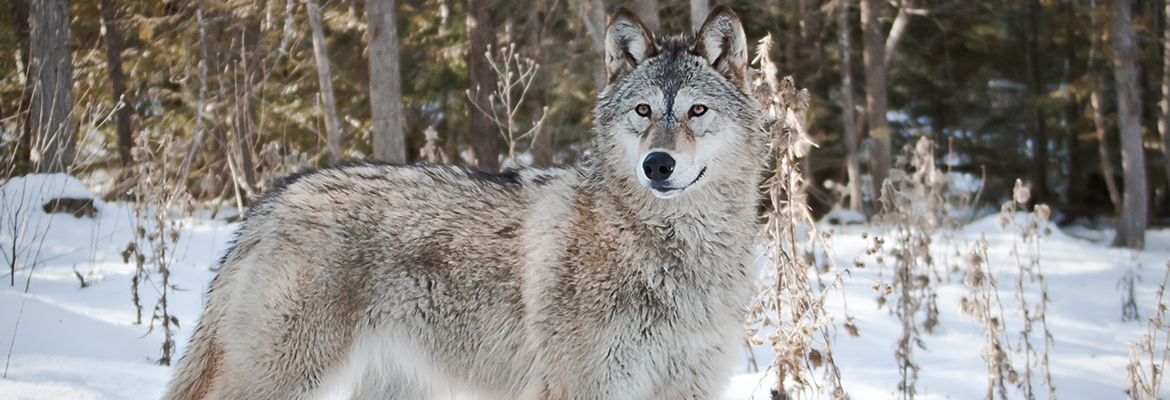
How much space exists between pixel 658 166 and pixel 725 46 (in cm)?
73

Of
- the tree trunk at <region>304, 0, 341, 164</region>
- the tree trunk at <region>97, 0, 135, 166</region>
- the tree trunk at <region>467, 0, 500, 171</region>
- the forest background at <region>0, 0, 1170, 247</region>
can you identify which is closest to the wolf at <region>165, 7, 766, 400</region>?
the tree trunk at <region>304, 0, 341, 164</region>

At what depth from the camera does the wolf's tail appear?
2963 millimetres

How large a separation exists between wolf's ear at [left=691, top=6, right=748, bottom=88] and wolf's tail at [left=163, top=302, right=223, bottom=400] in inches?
90.6

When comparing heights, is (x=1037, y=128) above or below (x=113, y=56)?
below

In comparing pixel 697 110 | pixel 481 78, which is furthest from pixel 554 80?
pixel 697 110

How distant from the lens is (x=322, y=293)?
2.80 meters

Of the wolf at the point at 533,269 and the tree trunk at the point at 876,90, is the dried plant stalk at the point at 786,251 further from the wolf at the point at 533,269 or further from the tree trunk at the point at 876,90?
the tree trunk at the point at 876,90

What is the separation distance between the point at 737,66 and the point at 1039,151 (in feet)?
63.3

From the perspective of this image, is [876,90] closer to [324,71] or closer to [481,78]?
[481,78]

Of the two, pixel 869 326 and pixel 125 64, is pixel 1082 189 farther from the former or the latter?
pixel 125 64

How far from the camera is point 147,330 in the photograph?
17.0 ft

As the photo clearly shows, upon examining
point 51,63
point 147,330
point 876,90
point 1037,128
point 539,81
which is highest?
point 51,63

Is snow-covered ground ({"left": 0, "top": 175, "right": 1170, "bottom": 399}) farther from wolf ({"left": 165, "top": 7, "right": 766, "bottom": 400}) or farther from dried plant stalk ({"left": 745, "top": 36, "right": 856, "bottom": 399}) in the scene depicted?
wolf ({"left": 165, "top": 7, "right": 766, "bottom": 400})

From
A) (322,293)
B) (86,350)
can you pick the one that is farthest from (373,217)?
(86,350)
